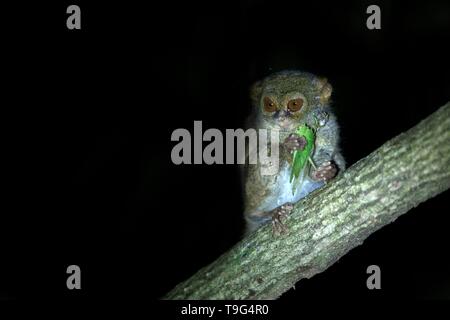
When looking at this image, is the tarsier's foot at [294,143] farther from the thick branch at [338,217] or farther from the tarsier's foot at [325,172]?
the thick branch at [338,217]

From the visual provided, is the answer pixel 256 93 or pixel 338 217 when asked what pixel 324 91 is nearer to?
pixel 256 93

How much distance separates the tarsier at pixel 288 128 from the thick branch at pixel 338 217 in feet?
2.39

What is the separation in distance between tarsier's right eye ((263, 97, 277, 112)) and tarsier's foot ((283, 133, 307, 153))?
1.19 ft

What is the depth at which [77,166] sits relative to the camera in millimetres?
6355

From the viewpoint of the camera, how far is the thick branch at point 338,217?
242 cm

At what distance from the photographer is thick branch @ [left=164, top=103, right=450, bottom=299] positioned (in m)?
2.42

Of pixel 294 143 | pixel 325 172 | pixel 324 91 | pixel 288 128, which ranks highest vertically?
pixel 324 91

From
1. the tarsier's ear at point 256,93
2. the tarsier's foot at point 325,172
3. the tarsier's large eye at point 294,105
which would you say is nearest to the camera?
the tarsier's foot at point 325,172

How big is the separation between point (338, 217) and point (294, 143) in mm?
1027

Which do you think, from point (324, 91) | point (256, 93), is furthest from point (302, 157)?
point (256, 93)

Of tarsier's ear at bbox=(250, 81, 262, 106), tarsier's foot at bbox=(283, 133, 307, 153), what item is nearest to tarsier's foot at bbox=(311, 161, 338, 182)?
tarsier's foot at bbox=(283, 133, 307, 153)

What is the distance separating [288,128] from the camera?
3961 millimetres

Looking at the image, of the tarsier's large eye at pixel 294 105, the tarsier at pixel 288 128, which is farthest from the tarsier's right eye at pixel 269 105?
the tarsier's large eye at pixel 294 105

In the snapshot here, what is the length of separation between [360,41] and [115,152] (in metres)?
3.87
